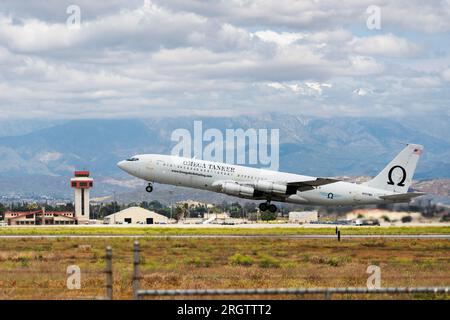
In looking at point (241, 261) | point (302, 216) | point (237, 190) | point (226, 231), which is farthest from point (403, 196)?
point (302, 216)

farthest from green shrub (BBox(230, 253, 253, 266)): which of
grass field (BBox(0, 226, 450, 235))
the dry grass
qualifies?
grass field (BBox(0, 226, 450, 235))

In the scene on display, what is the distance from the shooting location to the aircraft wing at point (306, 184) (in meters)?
91.4

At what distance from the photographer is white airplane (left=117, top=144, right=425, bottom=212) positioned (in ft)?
295

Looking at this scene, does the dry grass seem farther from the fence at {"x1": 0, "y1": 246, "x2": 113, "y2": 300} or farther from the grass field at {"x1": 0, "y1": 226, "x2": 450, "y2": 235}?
the fence at {"x1": 0, "y1": 246, "x2": 113, "y2": 300}

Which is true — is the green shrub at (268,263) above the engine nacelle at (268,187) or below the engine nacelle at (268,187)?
below

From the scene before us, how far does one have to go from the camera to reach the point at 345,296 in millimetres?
27391

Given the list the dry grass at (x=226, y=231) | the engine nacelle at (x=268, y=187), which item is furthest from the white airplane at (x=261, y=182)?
the dry grass at (x=226, y=231)

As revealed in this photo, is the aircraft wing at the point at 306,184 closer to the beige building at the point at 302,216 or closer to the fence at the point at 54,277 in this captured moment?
the fence at the point at 54,277

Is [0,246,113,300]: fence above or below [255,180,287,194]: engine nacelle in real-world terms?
below

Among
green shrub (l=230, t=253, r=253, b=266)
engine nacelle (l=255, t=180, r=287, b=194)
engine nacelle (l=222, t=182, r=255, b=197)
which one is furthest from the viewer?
engine nacelle (l=255, t=180, r=287, b=194)

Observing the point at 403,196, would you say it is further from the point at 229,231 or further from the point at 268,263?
the point at 268,263
